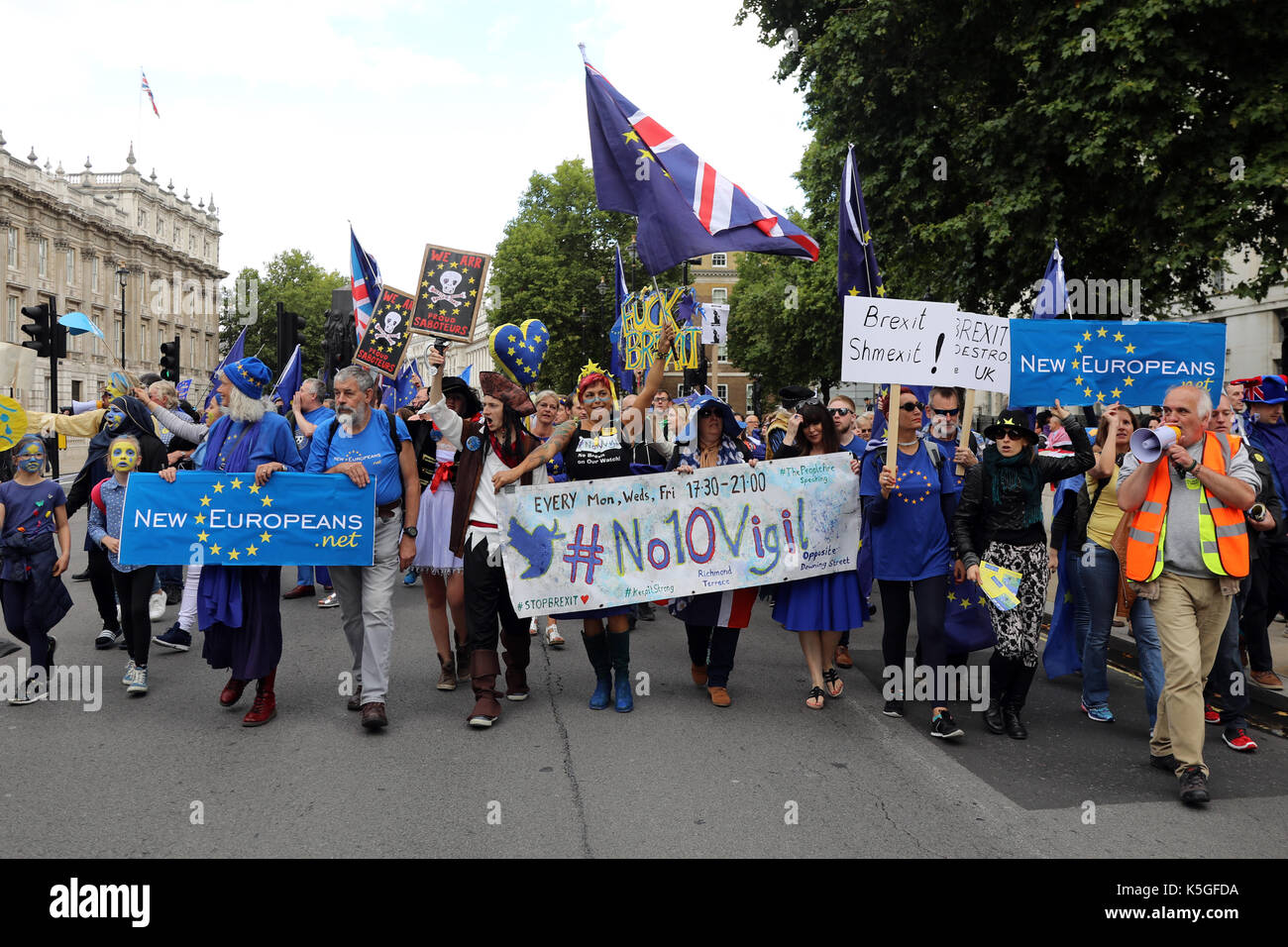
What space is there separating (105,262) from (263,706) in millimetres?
78267

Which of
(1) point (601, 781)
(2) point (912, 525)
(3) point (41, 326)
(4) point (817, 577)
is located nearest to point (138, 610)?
(1) point (601, 781)

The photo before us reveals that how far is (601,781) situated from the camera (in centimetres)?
476

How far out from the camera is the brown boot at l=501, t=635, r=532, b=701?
621cm

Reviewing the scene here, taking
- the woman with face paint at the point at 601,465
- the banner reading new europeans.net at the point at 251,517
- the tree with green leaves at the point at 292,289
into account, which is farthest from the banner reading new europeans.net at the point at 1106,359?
the tree with green leaves at the point at 292,289

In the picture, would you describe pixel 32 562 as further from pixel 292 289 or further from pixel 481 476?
pixel 292 289

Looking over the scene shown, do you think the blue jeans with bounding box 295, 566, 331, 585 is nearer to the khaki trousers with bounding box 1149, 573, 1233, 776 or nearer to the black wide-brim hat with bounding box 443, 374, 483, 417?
the black wide-brim hat with bounding box 443, 374, 483, 417

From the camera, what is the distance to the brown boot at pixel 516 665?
621 cm

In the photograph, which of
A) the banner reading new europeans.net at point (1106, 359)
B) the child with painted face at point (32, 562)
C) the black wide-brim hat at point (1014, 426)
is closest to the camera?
the black wide-brim hat at point (1014, 426)

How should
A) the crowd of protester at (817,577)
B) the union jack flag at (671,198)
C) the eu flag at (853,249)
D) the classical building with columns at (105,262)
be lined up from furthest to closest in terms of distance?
1. the classical building with columns at (105,262)
2. the eu flag at (853,249)
3. the union jack flag at (671,198)
4. the crowd of protester at (817,577)

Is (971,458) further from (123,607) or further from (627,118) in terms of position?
(123,607)

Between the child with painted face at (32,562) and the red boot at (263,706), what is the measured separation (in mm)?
1552

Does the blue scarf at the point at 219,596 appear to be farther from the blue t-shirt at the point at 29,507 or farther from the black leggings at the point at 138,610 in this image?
the blue t-shirt at the point at 29,507

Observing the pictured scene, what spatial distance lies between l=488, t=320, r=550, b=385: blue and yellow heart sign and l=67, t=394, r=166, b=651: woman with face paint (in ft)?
9.42

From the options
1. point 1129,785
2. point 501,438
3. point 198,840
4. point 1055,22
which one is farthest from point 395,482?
point 1055,22
